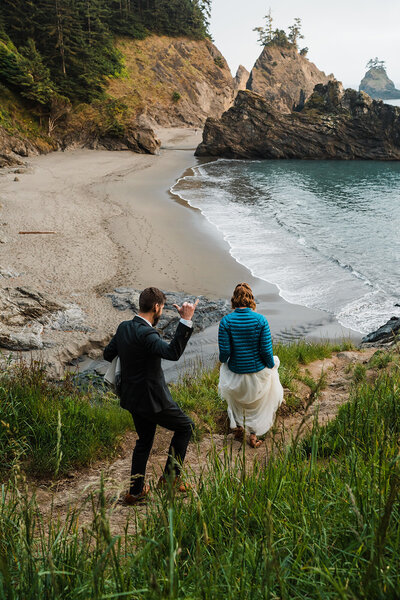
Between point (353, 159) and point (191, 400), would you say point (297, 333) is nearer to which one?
point (191, 400)

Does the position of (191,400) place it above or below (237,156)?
below

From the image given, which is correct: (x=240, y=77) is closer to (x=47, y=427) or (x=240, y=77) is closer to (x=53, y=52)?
(x=53, y=52)

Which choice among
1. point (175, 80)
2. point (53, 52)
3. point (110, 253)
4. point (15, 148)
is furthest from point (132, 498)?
point (175, 80)

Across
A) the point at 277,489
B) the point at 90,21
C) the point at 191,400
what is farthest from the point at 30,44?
the point at 277,489

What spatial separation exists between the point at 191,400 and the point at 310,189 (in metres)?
28.3

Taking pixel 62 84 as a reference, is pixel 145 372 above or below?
below

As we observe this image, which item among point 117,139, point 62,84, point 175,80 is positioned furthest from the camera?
point 175,80

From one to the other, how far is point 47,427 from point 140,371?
1.18m

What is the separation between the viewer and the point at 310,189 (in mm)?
31156

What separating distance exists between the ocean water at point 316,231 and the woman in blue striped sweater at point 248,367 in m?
6.42

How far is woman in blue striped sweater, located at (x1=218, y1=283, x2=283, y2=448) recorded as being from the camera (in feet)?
15.2

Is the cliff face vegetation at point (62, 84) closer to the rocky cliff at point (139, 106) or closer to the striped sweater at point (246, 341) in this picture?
the rocky cliff at point (139, 106)

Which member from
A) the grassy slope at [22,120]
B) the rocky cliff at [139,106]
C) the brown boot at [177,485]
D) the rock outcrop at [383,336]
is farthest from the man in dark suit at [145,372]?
the grassy slope at [22,120]

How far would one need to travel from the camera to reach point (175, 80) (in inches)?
2477
